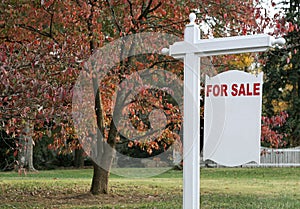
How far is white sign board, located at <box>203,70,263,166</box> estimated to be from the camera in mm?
4148

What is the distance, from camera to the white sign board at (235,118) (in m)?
4.15

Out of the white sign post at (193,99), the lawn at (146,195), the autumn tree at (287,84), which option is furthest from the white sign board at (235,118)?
the autumn tree at (287,84)

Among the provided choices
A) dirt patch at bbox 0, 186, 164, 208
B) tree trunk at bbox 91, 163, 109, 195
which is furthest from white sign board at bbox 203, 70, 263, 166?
tree trunk at bbox 91, 163, 109, 195

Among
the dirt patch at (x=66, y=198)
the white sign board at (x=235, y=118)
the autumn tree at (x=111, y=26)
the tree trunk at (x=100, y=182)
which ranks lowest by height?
the dirt patch at (x=66, y=198)

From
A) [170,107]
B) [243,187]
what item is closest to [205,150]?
[170,107]

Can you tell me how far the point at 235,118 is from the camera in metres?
4.21

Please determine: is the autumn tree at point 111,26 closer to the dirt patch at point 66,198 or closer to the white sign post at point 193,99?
the dirt patch at point 66,198

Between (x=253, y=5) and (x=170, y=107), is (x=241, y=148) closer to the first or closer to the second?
(x=170, y=107)

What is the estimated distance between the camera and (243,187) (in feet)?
39.5

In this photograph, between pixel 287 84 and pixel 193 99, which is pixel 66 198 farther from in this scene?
pixel 287 84

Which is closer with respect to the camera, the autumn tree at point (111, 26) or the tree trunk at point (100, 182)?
the autumn tree at point (111, 26)

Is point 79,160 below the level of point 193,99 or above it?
below

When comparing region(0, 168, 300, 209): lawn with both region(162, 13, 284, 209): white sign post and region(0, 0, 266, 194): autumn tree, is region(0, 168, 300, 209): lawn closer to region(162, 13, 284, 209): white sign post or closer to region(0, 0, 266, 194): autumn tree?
region(0, 0, 266, 194): autumn tree

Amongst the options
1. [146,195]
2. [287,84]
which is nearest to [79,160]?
[287,84]
